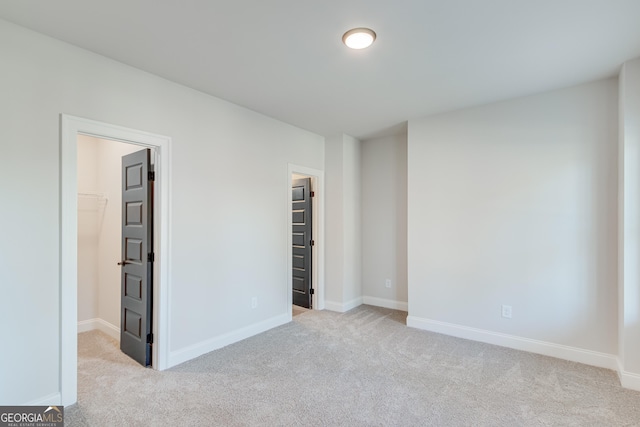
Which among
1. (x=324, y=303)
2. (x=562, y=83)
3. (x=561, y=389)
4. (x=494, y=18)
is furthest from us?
(x=324, y=303)

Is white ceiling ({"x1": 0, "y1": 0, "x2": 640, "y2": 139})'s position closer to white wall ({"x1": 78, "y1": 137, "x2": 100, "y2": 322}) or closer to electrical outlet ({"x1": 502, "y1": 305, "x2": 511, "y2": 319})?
white wall ({"x1": 78, "y1": 137, "x2": 100, "y2": 322})

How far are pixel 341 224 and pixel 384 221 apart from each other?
2.32 feet

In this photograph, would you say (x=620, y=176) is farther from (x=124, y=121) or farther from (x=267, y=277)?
(x=124, y=121)

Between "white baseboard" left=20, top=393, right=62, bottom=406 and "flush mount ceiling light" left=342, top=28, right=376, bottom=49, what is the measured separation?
323cm

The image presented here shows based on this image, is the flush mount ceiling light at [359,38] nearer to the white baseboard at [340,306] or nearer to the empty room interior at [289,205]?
the empty room interior at [289,205]

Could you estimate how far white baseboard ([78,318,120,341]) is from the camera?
3599 millimetres

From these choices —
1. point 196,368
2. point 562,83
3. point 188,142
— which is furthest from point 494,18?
point 196,368

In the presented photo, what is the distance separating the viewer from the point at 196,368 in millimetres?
2814

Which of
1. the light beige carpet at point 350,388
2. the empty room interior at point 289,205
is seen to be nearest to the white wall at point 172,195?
the empty room interior at point 289,205

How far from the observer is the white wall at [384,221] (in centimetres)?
469

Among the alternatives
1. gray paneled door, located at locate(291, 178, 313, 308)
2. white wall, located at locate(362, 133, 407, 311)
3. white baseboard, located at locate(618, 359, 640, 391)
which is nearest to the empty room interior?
white baseboard, located at locate(618, 359, 640, 391)

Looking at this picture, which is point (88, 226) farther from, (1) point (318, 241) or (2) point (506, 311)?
(2) point (506, 311)

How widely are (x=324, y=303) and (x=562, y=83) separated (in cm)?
387

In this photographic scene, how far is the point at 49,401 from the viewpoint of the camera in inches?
85.2
